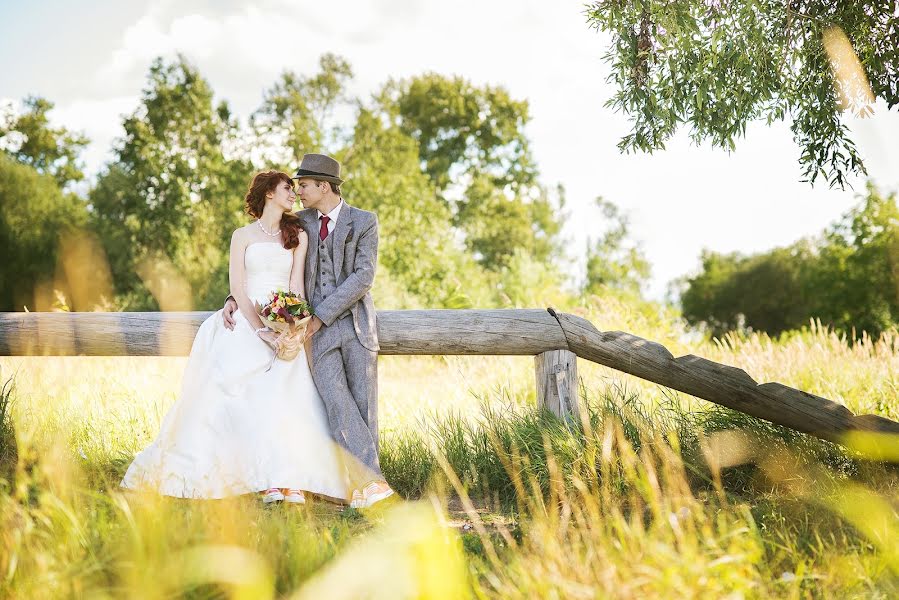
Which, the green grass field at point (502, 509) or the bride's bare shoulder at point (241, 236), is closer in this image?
the green grass field at point (502, 509)

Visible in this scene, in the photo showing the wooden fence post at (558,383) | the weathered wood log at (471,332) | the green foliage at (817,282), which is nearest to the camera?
the wooden fence post at (558,383)

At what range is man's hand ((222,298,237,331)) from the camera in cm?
490

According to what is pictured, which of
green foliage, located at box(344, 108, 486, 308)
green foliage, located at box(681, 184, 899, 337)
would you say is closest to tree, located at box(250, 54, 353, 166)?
green foliage, located at box(344, 108, 486, 308)

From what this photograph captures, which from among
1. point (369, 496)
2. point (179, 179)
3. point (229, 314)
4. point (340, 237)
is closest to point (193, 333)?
point (229, 314)

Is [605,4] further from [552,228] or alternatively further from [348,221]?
[552,228]

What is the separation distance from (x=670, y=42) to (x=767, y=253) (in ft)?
111

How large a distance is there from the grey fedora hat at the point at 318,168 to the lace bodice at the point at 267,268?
510 millimetres

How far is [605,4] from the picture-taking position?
188 inches

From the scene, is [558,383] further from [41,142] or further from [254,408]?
[41,142]

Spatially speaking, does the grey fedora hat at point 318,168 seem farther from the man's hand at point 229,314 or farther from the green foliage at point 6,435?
the green foliage at point 6,435

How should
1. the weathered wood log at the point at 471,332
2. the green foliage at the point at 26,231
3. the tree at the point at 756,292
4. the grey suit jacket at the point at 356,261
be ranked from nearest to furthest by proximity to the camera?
the grey suit jacket at the point at 356,261 → the weathered wood log at the point at 471,332 → the green foliage at the point at 26,231 → the tree at the point at 756,292

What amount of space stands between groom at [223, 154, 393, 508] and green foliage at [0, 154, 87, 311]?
80.0ft

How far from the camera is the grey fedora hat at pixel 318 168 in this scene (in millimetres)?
4855

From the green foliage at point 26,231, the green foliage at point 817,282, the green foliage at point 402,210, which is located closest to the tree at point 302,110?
the green foliage at point 402,210
